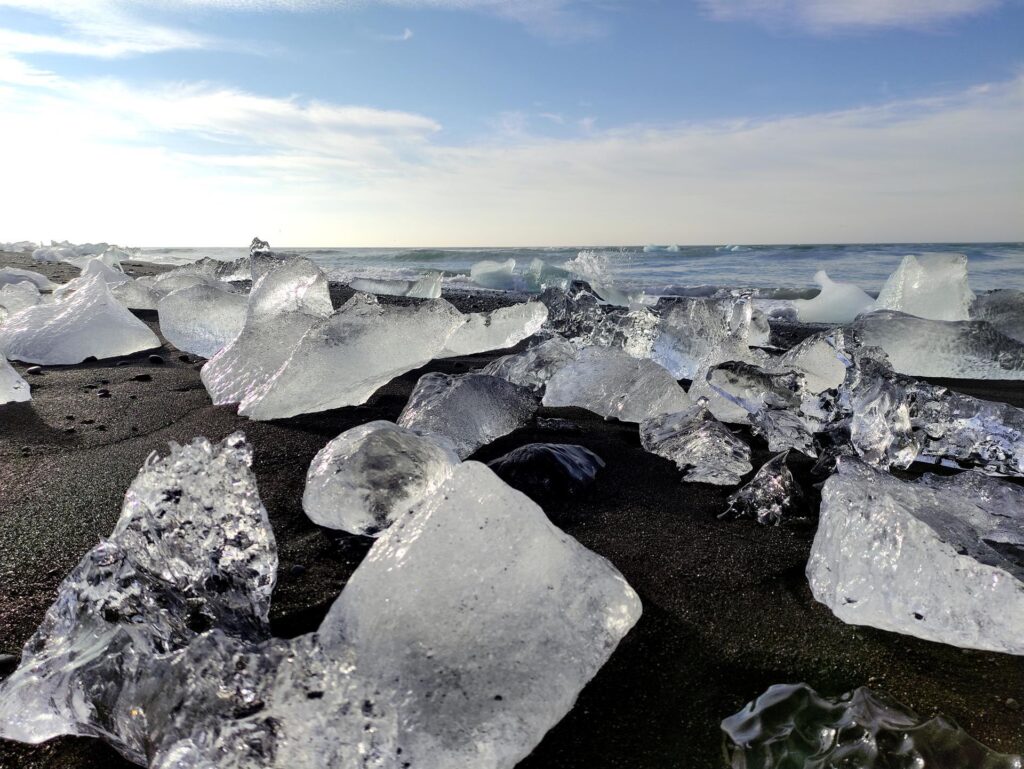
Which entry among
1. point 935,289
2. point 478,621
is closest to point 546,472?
point 478,621

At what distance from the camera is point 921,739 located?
Answer: 3.08 ft

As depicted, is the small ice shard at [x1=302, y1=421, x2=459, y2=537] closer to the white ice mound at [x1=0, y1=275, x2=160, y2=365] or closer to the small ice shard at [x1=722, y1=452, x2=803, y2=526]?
the small ice shard at [x1=722, y1=452, x2=803, y2=526]

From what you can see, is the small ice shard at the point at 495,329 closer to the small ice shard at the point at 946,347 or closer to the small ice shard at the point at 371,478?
the small ice shard at the point at 946,347

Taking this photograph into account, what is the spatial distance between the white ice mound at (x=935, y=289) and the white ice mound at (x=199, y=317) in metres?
4.52

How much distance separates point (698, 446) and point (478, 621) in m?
1.14

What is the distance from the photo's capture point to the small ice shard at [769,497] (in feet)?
5.46

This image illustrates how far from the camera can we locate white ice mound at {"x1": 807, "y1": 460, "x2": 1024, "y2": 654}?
120 centimetres

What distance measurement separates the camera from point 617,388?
2.55m

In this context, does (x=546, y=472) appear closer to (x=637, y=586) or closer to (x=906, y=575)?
(x=637, y=586)

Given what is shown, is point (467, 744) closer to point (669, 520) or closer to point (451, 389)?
point (669, 520)

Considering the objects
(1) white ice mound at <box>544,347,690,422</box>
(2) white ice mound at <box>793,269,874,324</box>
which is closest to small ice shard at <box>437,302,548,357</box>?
(1) white ice mound at <box>544,347,690,422</box>

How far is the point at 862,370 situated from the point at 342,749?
2221 millimetres

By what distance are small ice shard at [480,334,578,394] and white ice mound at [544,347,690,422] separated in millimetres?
111

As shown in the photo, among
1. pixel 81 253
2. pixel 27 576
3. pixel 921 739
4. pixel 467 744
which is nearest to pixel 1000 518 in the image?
pixel 921 739
